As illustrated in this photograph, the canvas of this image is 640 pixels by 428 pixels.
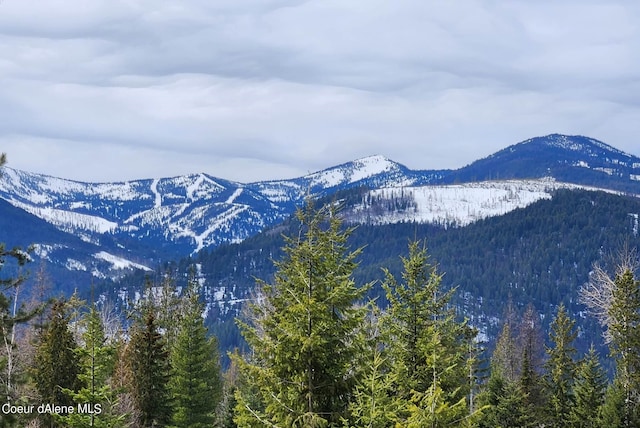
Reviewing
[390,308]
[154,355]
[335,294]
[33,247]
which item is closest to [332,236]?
[335,294]

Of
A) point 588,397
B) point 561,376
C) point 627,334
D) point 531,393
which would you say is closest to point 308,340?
point 627,334

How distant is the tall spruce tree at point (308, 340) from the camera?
51.9ft

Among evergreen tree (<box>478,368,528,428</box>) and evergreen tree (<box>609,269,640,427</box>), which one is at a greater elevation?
evergreen tree (<box>609,269,640,427</box>)

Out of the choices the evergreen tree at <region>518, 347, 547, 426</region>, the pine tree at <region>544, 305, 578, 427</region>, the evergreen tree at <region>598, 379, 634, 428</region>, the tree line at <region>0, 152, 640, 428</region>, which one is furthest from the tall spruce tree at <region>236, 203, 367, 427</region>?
the evergreen tree at <region>518, 347, 547, 426</region>

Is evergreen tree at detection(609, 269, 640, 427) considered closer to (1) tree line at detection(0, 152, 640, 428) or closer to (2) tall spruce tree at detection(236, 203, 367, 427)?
(1) tree line at detection(0, 152, 640, 428)

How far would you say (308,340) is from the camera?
15383 mm

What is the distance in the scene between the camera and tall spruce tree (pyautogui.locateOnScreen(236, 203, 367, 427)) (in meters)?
15.8

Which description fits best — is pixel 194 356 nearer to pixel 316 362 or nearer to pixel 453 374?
pixel 453 374

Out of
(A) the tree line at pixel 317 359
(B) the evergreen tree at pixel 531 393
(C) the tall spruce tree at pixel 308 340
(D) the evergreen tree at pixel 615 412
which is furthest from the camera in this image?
(B) the evergreen tree at pixel 531 393

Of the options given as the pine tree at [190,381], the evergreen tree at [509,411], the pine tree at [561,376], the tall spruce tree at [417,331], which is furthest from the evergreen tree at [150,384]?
the pine tree at [561,376]

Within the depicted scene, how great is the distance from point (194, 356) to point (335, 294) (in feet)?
84.2

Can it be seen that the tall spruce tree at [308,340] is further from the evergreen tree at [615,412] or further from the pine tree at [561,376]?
the pine tree at [561,376]

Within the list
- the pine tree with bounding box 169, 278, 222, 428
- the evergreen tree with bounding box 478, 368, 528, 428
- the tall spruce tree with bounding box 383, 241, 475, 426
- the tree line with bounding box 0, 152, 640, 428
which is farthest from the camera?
the evergreen tree with bounding box 478, 368, 528, 428

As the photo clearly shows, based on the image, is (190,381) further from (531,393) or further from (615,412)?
(531,393)
